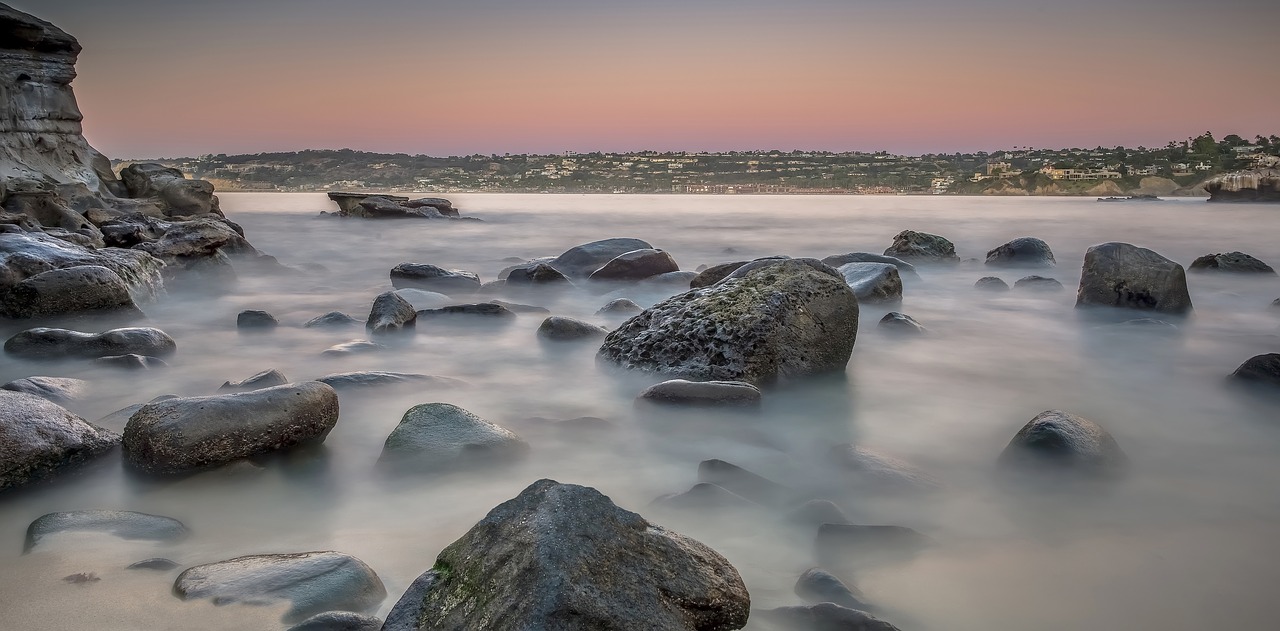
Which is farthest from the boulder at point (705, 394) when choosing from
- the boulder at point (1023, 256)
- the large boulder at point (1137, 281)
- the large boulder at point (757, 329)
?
the boulder at point (1023, 256)

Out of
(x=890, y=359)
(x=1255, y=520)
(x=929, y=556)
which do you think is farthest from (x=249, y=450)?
(x=890, y=359)

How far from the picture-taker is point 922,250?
40.7 feet

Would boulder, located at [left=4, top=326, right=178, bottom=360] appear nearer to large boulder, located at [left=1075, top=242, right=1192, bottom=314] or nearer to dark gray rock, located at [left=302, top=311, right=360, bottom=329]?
dark gray rock, located at [left=302, top=311, right=360, bottom=329]

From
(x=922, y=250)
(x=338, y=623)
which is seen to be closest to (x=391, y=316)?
(x=338, y=623)

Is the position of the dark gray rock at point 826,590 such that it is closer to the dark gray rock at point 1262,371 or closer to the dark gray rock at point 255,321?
the dark gray rock at point 1262,371

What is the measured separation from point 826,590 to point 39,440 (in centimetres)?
287

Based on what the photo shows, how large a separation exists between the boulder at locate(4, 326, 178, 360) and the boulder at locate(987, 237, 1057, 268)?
10846mm

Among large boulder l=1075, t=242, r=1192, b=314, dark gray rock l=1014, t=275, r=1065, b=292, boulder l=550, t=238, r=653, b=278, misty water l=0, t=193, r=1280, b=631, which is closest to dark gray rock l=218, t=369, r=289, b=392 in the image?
misty water l=0, t=193, r=1280, b=631

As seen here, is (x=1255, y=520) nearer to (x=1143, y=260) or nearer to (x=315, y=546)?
(x=315, y=546)

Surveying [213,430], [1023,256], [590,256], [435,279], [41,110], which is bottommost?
[435,279]

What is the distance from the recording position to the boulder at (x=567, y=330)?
20.0 ft

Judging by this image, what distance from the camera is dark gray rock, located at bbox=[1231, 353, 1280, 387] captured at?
4621 millimetres

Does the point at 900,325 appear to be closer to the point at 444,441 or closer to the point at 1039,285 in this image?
the point at 1039,285

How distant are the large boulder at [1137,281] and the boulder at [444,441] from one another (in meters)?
6.13
